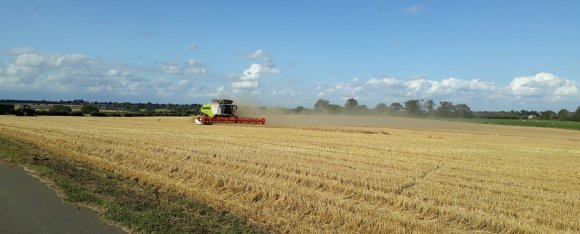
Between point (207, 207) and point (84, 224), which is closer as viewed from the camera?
point (84, 224)

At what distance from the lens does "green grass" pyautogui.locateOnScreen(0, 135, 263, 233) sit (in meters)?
7.32

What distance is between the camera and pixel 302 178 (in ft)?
38.0

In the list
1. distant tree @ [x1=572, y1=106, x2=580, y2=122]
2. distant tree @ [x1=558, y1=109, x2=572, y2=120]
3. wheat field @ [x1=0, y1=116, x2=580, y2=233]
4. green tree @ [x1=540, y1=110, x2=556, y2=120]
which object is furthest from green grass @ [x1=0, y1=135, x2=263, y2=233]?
green tree @ [x1=540, y1=110, x2=556, y2=120]

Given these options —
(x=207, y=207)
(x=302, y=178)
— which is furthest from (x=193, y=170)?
(x=207, y=207)

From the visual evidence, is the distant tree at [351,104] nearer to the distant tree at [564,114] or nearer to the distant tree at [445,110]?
the distant tree at [445,110]

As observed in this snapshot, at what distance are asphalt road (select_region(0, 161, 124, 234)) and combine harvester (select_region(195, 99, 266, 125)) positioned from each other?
32.4m

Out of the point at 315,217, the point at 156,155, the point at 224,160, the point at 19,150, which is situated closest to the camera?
the point at 315,217

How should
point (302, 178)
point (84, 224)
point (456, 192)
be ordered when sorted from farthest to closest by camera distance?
point (302, 178) → point (456, 192) → point (84, 224)

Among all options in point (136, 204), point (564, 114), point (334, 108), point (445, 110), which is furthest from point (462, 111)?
point (136, 204)

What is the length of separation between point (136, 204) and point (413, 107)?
88.1 m

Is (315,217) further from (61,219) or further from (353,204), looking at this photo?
(61,219)

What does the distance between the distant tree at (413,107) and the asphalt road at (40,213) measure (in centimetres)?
8581

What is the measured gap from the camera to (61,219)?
7691mm

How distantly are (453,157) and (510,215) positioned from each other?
9701 millimetres
